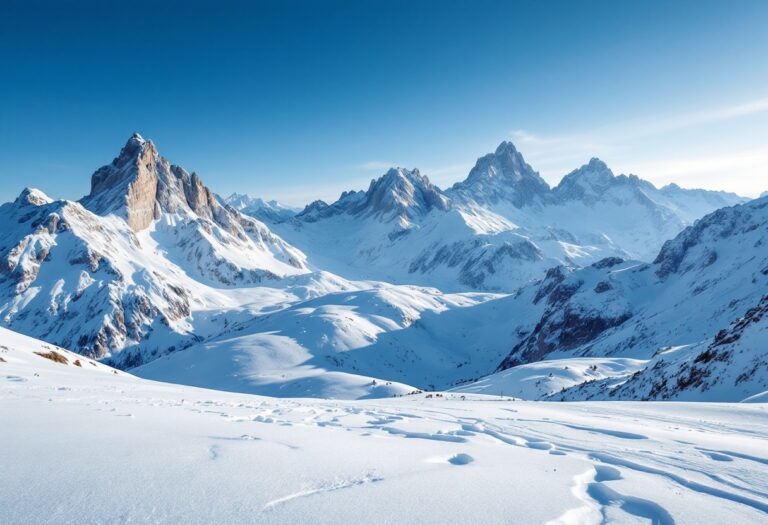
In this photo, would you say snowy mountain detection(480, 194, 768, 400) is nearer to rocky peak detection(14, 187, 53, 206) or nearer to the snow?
the snow

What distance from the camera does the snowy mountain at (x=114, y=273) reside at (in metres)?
120

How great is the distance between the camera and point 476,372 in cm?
8969

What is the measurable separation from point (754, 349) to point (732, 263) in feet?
216

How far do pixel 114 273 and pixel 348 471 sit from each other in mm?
150314

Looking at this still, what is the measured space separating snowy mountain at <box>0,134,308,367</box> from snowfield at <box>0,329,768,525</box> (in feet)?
420

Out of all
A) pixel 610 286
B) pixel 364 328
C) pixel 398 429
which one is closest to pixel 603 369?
pixel 398 429

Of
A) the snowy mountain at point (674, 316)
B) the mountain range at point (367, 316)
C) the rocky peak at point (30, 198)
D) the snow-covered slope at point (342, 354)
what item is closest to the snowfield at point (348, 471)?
the snowy mountain at point (674, 316)

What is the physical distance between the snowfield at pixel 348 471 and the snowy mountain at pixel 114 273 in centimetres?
12789

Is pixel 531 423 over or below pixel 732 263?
below

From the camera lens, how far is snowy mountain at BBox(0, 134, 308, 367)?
12031 cm

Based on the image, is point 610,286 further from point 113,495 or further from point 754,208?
point 113,495

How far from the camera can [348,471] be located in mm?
4797

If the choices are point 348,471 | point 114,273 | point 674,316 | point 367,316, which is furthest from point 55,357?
point 114,273

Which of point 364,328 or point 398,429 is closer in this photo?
point 398,429
